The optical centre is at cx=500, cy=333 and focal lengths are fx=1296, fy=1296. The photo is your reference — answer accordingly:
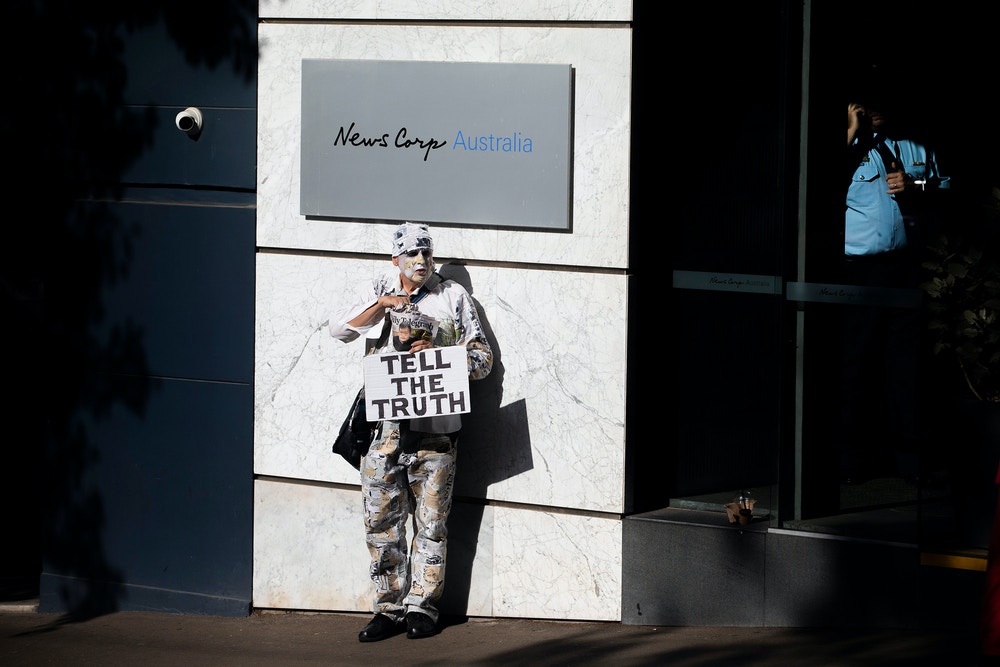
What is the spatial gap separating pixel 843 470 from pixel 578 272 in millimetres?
1773

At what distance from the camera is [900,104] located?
6.82m

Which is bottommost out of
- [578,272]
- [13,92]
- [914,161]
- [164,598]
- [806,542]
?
[164,598]

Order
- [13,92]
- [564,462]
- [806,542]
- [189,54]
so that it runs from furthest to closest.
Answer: [13,92], [189,54], [564,462], [806,542]

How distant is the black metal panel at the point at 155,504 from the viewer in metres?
7.94

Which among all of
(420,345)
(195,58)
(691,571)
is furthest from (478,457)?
(195,58)

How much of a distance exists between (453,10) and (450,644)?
347 cm

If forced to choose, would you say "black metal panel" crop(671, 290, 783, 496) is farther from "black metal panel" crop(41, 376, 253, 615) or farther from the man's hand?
"black metal panel" crop(41, 376, 253, 615)

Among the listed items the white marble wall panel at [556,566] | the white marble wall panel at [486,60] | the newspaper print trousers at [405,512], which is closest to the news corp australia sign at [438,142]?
the white marble wall panel at [486,60]

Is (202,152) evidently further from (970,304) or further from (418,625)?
(970,304)

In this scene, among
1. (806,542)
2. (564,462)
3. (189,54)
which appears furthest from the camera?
(189,54)

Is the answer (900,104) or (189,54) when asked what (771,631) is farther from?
(189,54)

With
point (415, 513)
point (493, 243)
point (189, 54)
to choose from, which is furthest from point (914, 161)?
point (189, 54)

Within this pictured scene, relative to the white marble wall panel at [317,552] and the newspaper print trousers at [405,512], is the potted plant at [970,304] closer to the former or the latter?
the newspaper print trousers at [405,512]

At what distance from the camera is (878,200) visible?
22.6 ft
